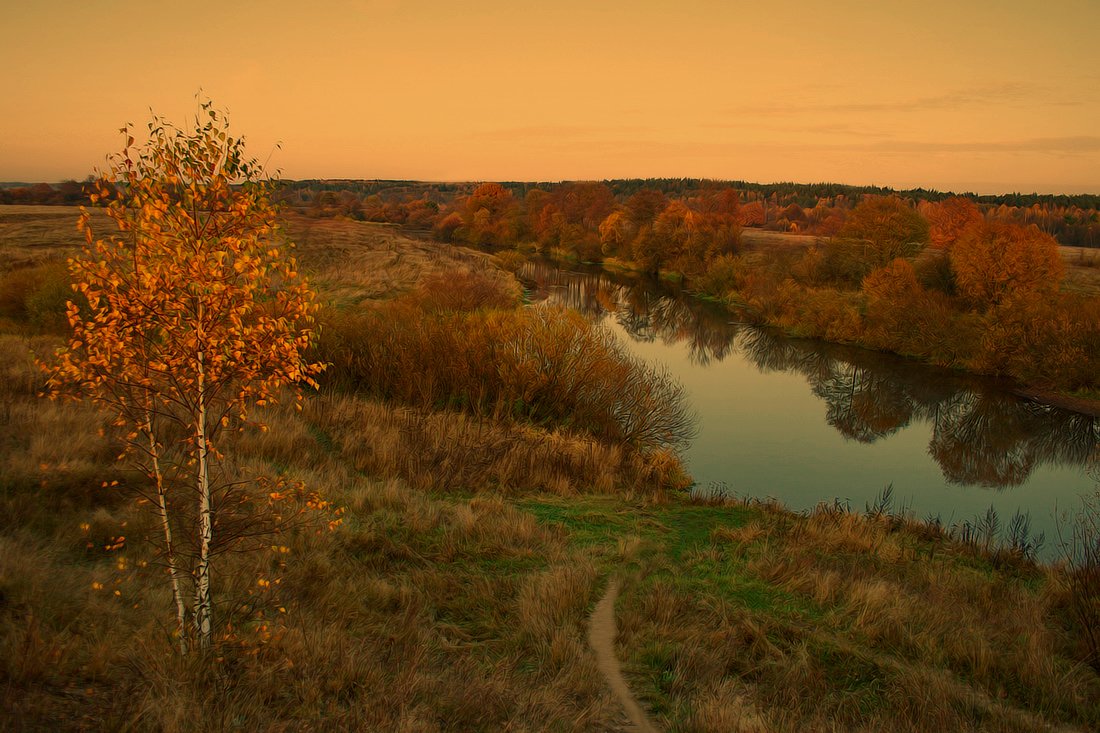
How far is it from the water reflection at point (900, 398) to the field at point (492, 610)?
8.62 metres

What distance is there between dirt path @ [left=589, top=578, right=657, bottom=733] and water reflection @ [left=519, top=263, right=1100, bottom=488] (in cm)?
1253

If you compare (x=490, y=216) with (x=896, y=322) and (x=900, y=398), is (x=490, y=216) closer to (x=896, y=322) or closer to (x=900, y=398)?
(x=896, y=322)

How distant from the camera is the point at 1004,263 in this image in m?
27.3

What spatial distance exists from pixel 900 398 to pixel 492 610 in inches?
813

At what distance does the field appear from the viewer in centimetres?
420

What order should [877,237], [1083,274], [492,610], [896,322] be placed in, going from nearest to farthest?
[492,610]
[896,322]
[877,237]
[1083,274]

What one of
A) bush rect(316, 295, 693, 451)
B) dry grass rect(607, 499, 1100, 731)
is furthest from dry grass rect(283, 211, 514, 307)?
dry grass rect(607, 499, 1100, 731)

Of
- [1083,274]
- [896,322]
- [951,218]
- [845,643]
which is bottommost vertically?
[845,643]

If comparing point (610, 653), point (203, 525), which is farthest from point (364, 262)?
point (203, 525)

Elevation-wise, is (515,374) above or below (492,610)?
above

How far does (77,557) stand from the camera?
5730mm

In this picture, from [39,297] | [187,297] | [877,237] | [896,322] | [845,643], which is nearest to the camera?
[187,297]

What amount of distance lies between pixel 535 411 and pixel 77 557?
9712 millimetres

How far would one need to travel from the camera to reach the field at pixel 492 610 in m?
4.20
